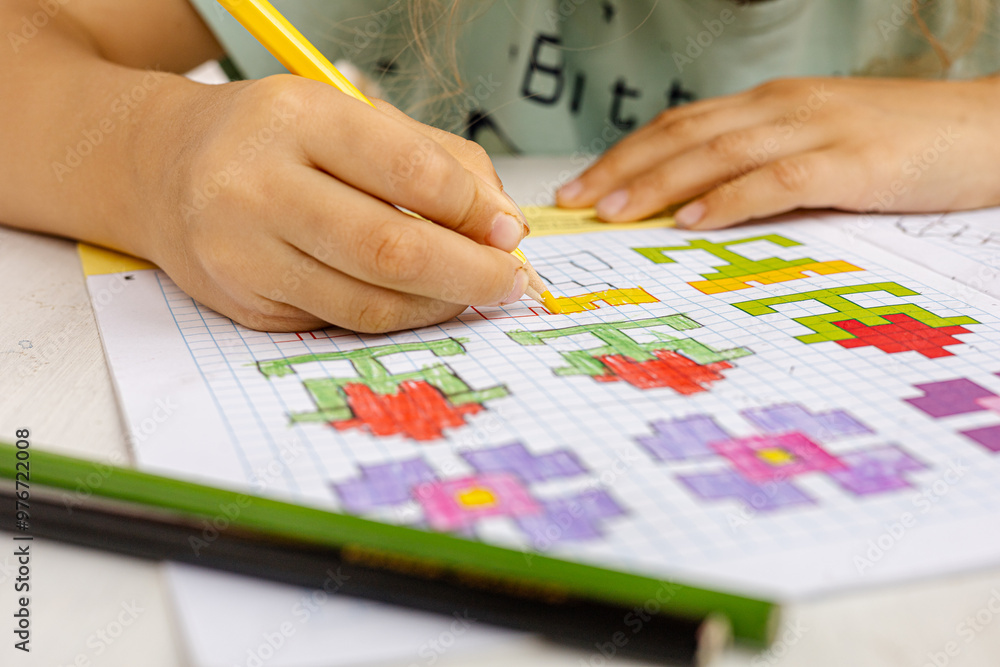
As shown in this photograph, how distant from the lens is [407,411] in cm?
36

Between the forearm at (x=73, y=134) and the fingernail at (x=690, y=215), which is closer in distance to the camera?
the forearm at (x=73, y=134)

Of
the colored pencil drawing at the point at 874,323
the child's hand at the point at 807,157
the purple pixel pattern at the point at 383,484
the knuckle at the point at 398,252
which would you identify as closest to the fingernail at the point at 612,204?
the child's hand at the point at 807,157

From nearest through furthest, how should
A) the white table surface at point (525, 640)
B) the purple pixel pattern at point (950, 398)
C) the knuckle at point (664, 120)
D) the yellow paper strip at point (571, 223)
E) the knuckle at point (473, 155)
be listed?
the white table surface at point (525, 640)
the purple pixel pattern at point (950, 398)
the knuckle at point (473, 155)
the yellow paper strip at point (571, 223)
the knuckle at point (664, 120)

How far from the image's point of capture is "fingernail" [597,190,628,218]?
27.6 inches

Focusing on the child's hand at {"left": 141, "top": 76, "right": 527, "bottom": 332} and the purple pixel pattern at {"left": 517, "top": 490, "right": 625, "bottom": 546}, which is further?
the child's hand at {"left": 141, "top": 76, "right": 527, "bottom": 332}

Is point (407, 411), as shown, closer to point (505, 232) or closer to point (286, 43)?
point (505, 232)

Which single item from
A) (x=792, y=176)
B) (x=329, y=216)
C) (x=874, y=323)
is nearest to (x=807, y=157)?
(x=792, y=176)

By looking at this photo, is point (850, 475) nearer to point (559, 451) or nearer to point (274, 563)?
point (559, 451)

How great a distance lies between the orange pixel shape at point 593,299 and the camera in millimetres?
500

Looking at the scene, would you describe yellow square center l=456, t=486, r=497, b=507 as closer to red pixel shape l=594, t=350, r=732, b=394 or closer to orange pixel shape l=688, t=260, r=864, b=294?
red pixel shape l=594, t=350, r=732, b=394

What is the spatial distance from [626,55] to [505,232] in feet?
2.26

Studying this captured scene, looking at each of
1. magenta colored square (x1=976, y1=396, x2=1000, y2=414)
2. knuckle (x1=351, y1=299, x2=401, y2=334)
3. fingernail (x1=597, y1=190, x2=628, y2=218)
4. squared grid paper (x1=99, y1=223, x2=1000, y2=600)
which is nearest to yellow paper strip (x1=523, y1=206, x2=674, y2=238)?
fingernail (x1=597, y1=190, x2=628, y2=218)

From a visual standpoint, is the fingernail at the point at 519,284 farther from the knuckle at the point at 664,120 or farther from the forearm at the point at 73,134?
the knuckle at the point at 664,120

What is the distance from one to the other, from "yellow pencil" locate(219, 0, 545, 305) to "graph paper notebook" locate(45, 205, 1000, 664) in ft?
0.32
